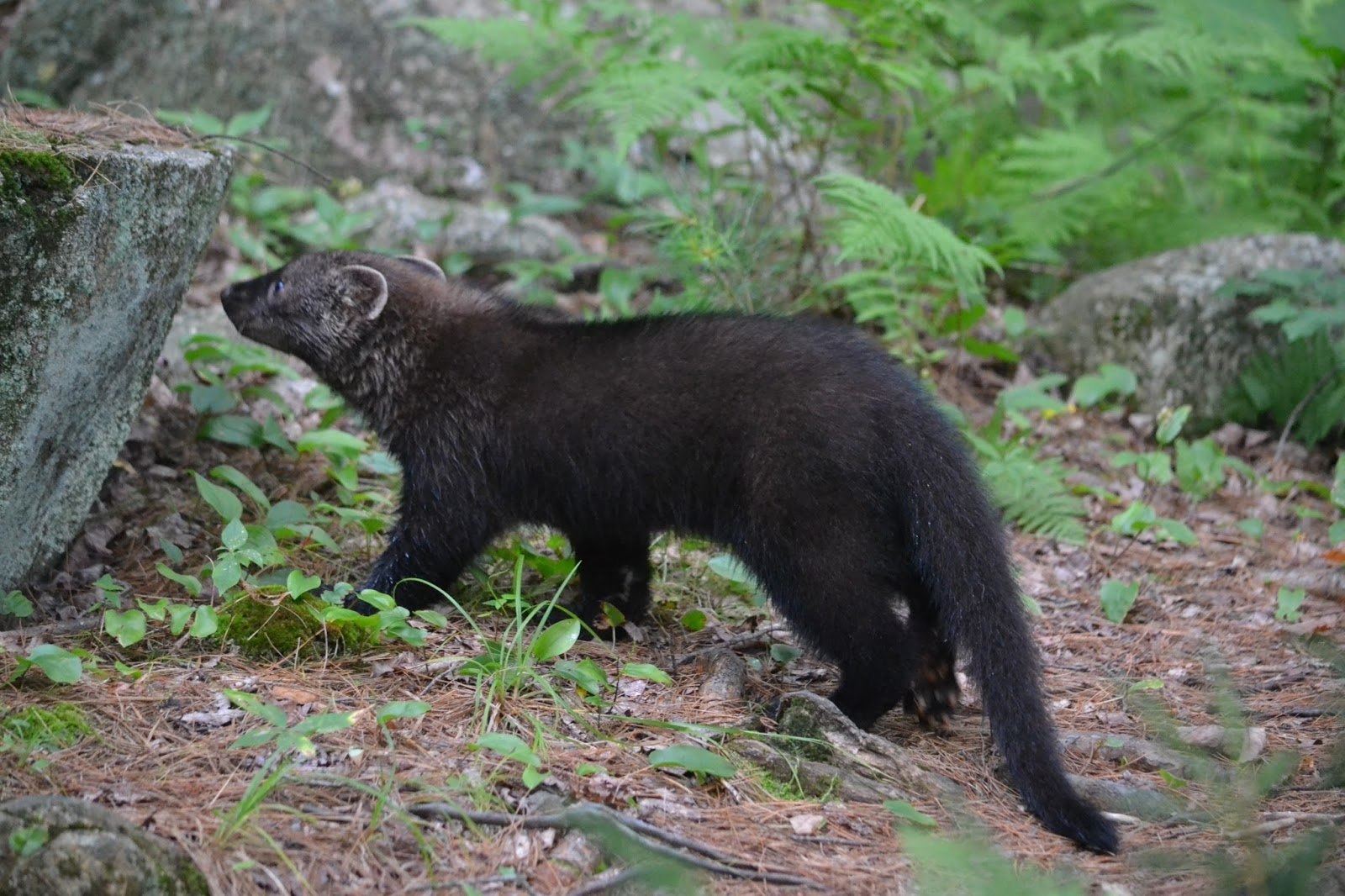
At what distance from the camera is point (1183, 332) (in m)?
8.26

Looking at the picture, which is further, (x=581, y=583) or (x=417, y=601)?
(x=581, y=583)

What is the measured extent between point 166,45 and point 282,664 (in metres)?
7.14

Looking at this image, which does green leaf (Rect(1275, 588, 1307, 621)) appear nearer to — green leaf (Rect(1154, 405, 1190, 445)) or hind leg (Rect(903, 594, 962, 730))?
green leaf (Rect(1154, 405, 1190, 445))

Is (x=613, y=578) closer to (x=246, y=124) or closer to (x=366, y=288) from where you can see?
(x=366, y=288)

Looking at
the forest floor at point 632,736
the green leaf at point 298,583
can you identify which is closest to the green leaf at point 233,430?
the forest floor at point 632,736

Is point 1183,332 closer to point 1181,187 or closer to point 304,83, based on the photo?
point 1181,187

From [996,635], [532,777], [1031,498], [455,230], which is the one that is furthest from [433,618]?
[455,230]

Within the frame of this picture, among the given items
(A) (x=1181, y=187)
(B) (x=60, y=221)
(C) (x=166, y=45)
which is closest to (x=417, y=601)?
(B) (x=60, y=221)

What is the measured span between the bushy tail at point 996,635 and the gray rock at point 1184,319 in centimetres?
424

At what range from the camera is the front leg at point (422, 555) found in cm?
537

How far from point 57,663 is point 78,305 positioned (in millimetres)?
1474

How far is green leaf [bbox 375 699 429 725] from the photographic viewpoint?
13.1 ft

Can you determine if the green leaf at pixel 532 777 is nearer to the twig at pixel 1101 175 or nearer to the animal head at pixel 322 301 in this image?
the animal head at pixel 322 301

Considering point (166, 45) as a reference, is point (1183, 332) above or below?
below
